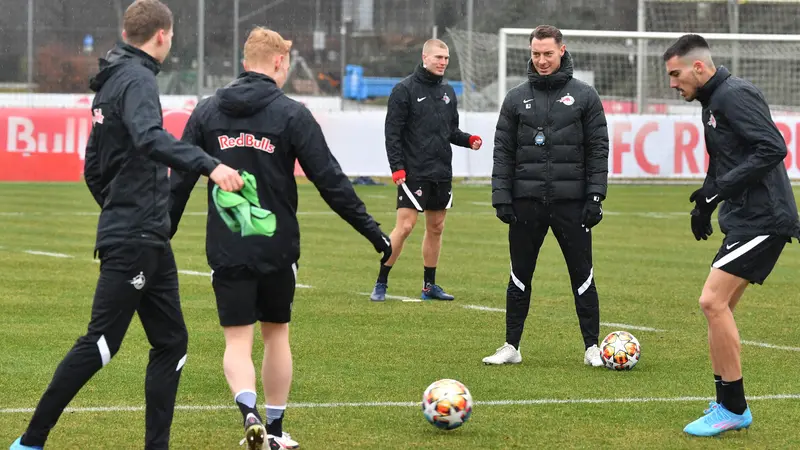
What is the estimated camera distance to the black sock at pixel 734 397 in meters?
6.96

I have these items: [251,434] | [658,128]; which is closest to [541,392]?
[251,434]

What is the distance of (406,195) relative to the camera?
40.5 ft

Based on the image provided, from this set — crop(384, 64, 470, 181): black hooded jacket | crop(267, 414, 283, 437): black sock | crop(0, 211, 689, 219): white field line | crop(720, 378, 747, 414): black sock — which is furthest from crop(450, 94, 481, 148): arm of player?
crop(0, 211, 689, 219): white field line

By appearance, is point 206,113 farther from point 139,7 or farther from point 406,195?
point 406,195

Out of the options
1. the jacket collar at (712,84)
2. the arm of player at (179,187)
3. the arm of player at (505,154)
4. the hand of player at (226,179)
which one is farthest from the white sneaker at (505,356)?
the hand of player at (226,179)

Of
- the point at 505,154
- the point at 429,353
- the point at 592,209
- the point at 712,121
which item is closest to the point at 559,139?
the point at 505,154

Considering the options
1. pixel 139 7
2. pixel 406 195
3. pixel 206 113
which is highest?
pixel 139 7

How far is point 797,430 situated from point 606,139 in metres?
2.74

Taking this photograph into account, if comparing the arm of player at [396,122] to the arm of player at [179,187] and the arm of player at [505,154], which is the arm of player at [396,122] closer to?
the arm of player at [505,154]

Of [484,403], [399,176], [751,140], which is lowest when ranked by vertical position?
[484,403]

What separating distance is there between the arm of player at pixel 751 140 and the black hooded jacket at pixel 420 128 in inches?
214

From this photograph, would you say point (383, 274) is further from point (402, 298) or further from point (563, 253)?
point (563, 253)

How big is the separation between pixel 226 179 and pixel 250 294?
2.69 feet

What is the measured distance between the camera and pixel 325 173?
6.17 metres
